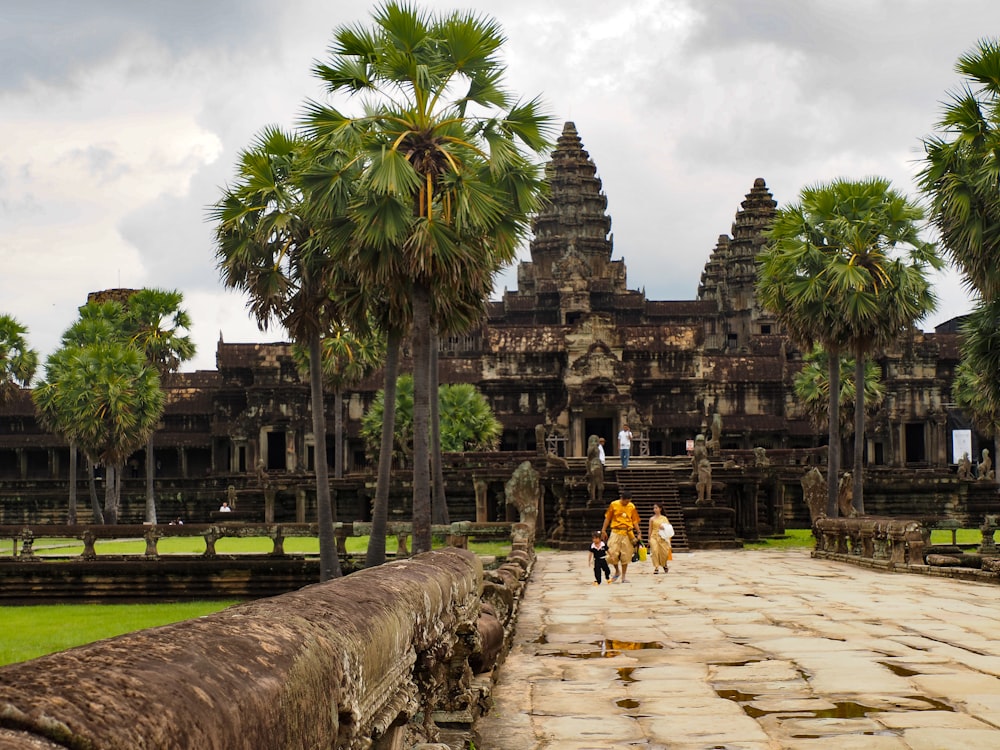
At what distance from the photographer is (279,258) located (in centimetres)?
2378

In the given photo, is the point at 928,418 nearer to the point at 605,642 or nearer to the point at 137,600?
the point at 137,600

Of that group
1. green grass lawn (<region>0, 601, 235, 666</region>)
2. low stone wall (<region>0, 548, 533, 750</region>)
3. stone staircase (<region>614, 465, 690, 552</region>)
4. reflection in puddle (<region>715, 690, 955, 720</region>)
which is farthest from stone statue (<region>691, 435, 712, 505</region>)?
low stone wall (<region>0, 548, 533, 750</region>)

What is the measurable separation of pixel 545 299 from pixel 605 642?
57496mm

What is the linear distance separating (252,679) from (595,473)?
1145 inches

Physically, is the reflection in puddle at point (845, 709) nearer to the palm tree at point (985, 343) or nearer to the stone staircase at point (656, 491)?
the palm tree at point (985, 343)

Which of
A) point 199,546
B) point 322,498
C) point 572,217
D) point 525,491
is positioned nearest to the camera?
point 322,498

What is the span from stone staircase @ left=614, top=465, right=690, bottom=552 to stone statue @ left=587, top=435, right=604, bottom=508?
1288mm

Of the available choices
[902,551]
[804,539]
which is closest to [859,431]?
[804,539]

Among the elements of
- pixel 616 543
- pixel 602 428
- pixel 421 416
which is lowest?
pixel 616 543

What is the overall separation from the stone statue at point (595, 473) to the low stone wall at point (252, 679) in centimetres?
2612

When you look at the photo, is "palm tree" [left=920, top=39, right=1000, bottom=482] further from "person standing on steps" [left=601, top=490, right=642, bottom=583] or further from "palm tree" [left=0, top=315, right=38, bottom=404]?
"palm tree" [left=0, top=315, right=38, bottom=404]

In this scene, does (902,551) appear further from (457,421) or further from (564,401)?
(564,401)

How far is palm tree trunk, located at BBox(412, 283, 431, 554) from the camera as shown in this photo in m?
18.8

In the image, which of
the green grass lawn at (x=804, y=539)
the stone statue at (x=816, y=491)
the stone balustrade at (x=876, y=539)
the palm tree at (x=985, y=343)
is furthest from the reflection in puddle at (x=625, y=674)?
the stone statue at (x=816, y=491)
